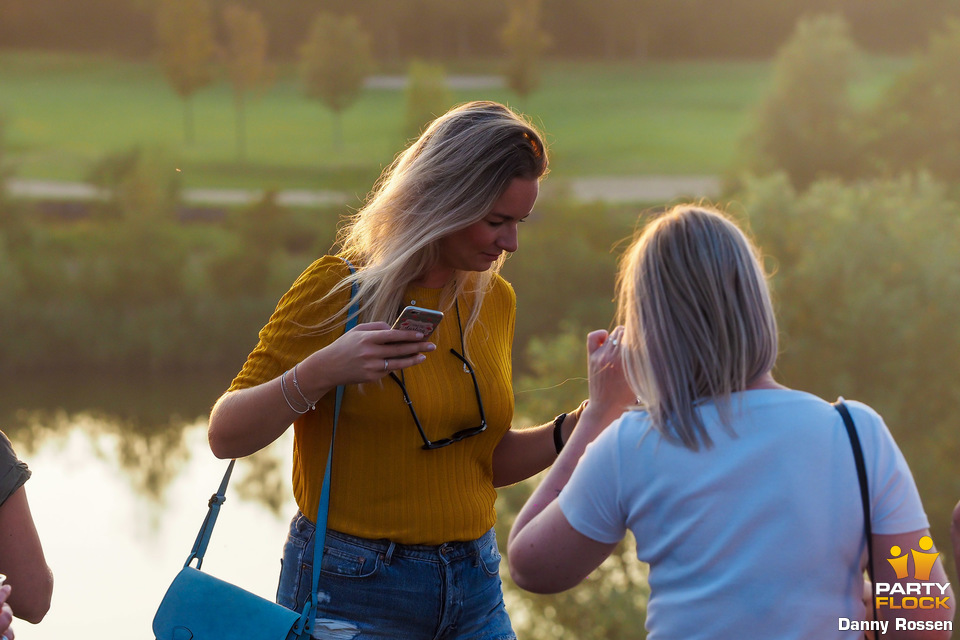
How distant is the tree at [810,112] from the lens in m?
24.6

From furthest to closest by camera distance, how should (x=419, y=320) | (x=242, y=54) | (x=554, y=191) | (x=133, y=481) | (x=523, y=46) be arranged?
(x=523, y=46) → (x=242, y=54) → (x=554, y=191) → (x=133, y=481) → (x=419, y=320)

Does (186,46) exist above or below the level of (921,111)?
above

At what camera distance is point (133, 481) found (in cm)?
2155

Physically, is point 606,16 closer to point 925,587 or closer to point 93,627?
point 93,627

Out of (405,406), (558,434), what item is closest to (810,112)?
(558,434)

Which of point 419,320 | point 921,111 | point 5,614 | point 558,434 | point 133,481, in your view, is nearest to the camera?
point 5,614

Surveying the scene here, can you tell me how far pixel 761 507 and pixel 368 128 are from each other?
24383 mm

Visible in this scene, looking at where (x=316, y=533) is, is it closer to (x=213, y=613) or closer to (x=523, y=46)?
(x=213, y=613)

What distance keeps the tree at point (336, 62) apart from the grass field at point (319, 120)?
31 cm

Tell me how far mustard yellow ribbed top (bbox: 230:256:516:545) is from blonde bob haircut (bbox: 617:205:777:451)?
533 millimetres

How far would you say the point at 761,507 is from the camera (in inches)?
44.2

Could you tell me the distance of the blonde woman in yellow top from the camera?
62.9 inches

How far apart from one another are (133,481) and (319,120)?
9816 mm

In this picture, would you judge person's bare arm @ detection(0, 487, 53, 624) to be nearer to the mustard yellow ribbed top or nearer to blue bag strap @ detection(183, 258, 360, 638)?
blue bag strap @ detection(183, 258, 360, 638)
